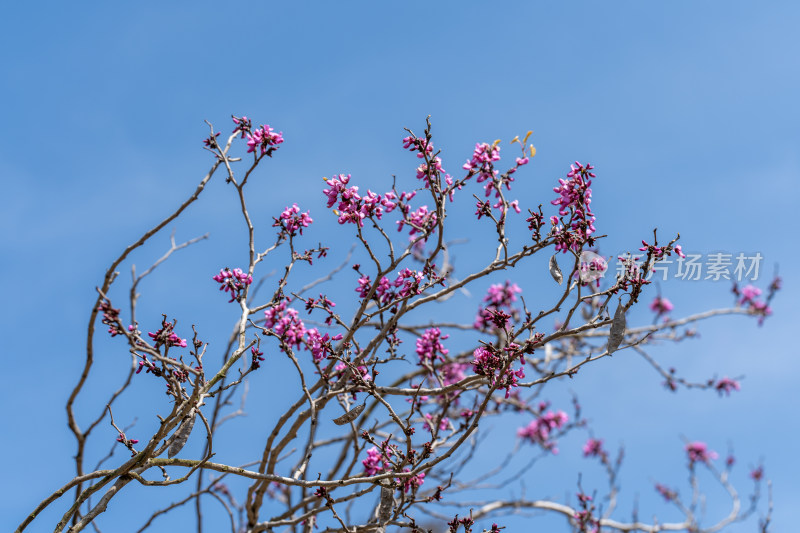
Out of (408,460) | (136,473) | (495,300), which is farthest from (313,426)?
(495,300)

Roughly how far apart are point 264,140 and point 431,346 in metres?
2.02

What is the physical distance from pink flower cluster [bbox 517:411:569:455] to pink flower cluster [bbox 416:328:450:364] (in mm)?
3481

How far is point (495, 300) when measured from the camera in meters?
6.53

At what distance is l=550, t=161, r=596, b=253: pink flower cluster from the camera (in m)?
4.17

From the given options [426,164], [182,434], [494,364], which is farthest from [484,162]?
[182,434]

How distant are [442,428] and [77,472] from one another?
2795mm

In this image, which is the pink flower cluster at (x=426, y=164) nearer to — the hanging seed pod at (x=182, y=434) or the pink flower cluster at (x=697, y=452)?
the hanging seed pod at (x=182, y=434)

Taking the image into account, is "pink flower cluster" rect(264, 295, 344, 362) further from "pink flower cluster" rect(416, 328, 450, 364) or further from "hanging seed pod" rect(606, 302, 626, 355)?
"hanging seed pod" rect(606, 302, 626, 355)

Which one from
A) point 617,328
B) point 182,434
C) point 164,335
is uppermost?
point 164,335

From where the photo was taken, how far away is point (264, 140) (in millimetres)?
4750

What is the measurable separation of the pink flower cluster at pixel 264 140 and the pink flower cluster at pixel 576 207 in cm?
195

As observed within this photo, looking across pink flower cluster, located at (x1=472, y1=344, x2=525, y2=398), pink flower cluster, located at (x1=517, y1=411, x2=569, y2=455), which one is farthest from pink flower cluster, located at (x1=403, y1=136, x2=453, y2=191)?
pink flower cluster, located at (x1=517, y1=411, x2=569, y2=455)

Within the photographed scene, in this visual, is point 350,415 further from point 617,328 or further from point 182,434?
point 617,328

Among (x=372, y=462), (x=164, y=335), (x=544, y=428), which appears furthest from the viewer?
(x=544, y=428)
